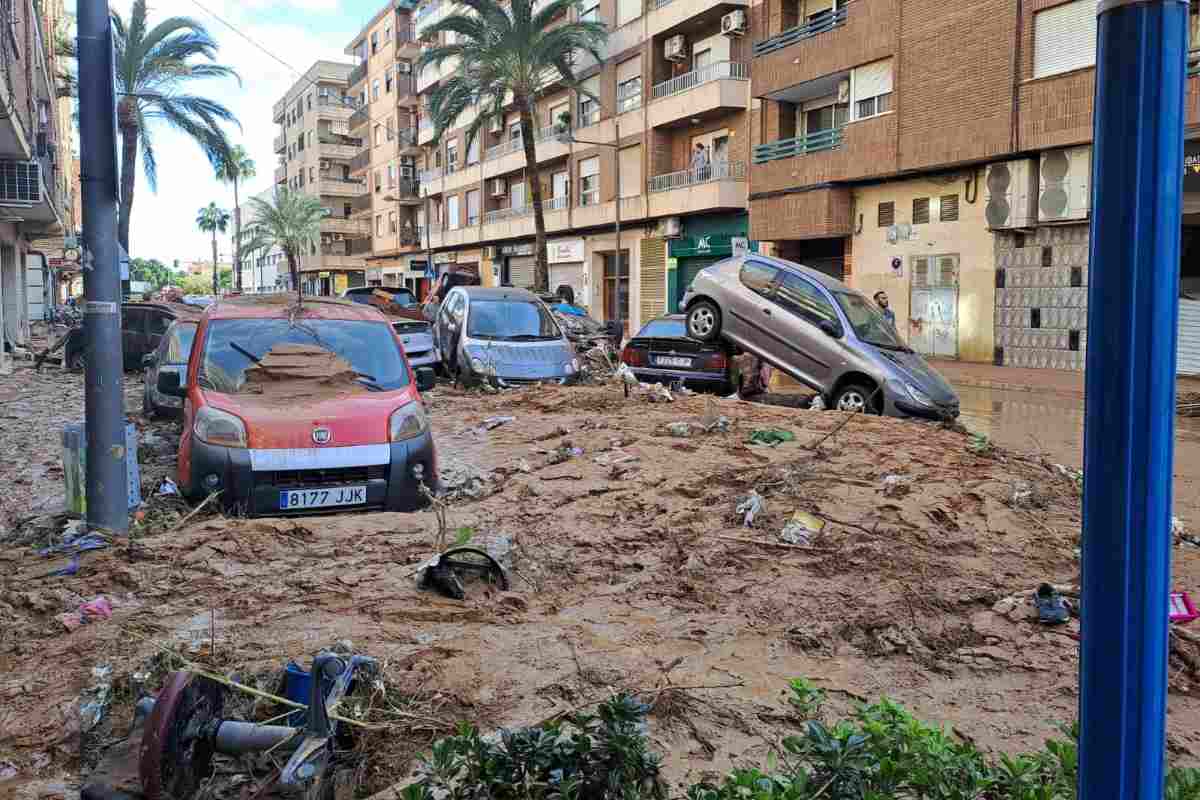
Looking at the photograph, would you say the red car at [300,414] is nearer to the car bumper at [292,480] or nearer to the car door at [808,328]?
the car bumper at [292,480]

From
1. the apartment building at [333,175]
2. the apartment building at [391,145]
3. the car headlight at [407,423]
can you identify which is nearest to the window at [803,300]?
the car headlight at [407,423]

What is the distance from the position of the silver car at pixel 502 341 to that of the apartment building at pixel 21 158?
7.04 meters

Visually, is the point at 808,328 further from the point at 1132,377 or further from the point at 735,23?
the point at 735,23

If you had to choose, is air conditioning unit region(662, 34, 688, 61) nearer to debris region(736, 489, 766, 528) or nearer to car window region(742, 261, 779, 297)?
car window region(742, 261, 779, 297)

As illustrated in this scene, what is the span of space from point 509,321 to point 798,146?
15980 mm

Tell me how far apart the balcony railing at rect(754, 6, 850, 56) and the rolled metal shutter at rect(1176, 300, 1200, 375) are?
11772mm

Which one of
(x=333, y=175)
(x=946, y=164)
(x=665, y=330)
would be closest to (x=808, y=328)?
(x=665, y=330)

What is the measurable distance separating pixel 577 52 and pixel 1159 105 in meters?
41.6

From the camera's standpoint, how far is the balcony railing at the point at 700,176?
1273 inches

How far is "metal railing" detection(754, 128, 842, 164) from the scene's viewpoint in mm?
27812

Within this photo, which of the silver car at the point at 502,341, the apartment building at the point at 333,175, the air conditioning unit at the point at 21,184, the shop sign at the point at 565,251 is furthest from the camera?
the apartment building at the point at 333,175

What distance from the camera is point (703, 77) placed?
33.6 metres

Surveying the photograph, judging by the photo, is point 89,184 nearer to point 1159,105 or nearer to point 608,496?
point 608,496

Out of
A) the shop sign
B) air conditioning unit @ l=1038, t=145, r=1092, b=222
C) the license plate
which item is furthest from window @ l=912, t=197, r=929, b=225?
the license plate
